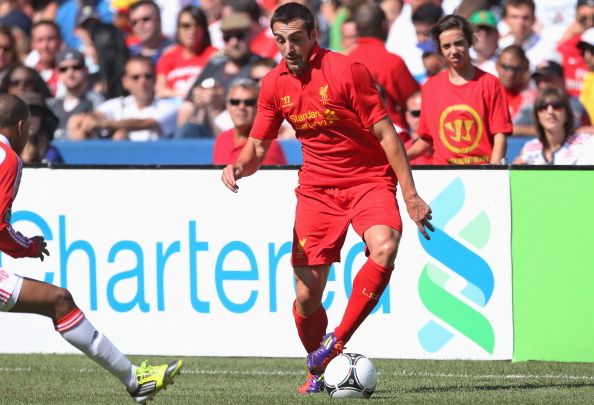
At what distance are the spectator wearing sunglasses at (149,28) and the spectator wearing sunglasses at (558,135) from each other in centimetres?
580

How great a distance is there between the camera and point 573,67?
43.1 ft

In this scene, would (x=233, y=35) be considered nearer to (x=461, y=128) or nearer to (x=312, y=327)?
(x=461, y=128)

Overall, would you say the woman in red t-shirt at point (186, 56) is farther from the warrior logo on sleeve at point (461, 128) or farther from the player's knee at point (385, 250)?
the player's knee at point (385, 250)

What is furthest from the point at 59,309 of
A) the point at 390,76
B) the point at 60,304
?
the point at 390,76

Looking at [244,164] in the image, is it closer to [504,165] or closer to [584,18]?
[504,165]

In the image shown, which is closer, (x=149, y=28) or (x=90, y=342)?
(x=90, y=342)

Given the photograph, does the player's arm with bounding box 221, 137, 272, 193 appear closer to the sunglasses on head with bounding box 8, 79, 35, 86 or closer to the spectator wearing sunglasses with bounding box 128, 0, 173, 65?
the sunglasses on head with bounding box 8, 79, 35, 86

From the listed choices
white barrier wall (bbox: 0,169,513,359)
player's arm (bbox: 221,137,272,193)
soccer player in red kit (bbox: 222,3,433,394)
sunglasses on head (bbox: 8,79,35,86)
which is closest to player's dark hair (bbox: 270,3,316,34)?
soccer player in red kit (bbox: 222,3,433,394)

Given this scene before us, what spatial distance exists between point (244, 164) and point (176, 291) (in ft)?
7.51

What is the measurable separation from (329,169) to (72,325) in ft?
6.09

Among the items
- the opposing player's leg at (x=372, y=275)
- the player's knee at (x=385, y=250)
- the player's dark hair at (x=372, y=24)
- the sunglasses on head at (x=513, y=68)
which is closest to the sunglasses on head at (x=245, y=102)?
the player's dark hair at (x=372, y=24)

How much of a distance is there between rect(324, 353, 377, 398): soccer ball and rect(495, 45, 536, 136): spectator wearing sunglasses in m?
4.99

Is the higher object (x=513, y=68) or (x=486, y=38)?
(x=486, y=38)

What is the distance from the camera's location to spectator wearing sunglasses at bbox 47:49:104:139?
47.9 ft
